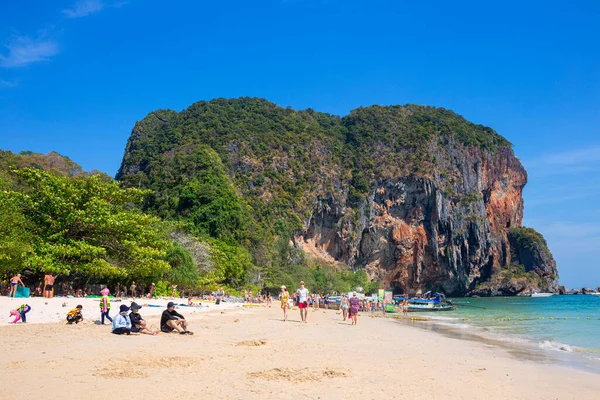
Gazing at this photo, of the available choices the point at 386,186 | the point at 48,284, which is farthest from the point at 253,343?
the point at 386,186

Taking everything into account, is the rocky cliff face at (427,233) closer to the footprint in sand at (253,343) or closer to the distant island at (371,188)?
the distant island at (371,188)

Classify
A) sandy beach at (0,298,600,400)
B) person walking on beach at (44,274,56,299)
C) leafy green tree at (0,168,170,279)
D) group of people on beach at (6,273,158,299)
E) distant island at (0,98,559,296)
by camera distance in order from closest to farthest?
sandy beach at (0,298,600,400)
group of people on beach at (6,273,158,299)
person walking on beach at (44,274,56,299)
leafy green tree at (0,168,170,279)
distant island at (0,98,559,296)

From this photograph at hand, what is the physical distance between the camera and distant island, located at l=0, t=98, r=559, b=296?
84625mm

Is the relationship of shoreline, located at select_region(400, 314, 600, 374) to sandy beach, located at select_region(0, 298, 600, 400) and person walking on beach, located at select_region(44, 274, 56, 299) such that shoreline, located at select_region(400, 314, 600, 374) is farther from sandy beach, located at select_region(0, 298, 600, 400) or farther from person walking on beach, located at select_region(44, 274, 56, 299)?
person walking on beach, located at select_region(44, 274, 56, 299)

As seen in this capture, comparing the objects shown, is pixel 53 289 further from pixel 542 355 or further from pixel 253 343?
pixel 542 355

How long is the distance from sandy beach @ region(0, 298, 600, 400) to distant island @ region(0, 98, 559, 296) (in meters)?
52.2

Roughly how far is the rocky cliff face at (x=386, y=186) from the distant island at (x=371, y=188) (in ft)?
0.86

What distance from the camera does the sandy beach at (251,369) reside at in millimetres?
6199

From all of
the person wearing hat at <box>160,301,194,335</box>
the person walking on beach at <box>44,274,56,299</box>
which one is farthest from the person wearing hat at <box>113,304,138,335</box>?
the person walking on beach at <box>44,274,56,299</box>

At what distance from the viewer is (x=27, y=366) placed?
692 centimetres

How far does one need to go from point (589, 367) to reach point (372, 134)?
10019 centimetres

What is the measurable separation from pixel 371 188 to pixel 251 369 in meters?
93.2

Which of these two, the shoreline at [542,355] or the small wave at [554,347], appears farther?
the small wave at [554,347]

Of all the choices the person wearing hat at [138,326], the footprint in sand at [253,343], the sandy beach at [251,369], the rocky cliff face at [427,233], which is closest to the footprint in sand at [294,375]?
the sandy beach at [251,369]
